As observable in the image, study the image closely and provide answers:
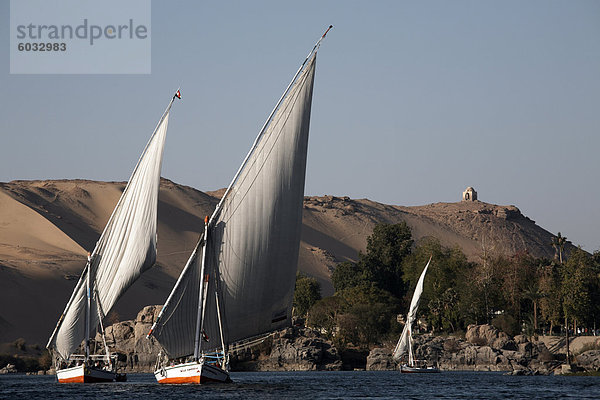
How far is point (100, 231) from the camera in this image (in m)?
140

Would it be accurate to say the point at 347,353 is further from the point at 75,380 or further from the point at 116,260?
the point at 116,260

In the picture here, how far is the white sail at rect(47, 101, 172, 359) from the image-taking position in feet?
137

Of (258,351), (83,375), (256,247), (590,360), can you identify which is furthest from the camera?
(258,351)

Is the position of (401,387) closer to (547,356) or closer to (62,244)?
(547,356)

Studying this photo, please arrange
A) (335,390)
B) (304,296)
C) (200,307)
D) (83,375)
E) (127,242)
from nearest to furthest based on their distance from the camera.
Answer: (200,307) → (335,390) → (127,242) → (83,375) → (304,296)

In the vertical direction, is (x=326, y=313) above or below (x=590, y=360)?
above

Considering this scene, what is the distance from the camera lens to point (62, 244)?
4811 inches

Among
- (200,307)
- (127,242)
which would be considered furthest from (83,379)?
(200,307)

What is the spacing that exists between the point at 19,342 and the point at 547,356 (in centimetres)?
4676

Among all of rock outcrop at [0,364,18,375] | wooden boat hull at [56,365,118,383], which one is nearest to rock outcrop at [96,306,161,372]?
rock outcrop at [0,364,18,375]

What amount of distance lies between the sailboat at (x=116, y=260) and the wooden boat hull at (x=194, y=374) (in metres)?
5.21

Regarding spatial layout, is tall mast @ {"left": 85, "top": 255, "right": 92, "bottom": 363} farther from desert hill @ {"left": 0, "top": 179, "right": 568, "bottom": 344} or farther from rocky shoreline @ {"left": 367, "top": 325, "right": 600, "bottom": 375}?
desert hill @ {"left": 0, "top": 179, "right": 568, "bottom": 344}

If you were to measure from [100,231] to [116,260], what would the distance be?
99.1 metres

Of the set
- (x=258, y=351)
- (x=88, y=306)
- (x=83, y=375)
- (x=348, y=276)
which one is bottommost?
(x=258, y=351)
